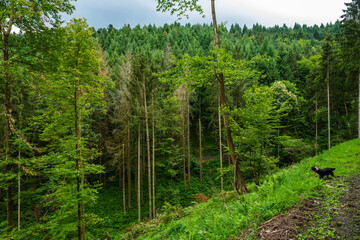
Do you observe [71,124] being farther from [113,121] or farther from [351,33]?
[351,33]

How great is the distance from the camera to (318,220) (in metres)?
3.22

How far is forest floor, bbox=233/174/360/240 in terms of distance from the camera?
2812mm

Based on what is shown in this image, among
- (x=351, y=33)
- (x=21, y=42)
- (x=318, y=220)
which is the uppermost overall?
(x=351, y=33)

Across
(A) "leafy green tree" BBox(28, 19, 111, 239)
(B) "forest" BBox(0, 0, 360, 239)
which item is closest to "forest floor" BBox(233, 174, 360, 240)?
(B) "forest" BBox(0, 0, 360, 239)

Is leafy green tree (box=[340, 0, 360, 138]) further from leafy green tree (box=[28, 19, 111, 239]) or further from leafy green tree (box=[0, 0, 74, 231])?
leafy green tree (box=[0, 0, 74, 231])

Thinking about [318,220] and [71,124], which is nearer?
[318,220]

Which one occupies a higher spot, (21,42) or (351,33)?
(351,33)

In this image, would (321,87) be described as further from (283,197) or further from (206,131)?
(283,197)

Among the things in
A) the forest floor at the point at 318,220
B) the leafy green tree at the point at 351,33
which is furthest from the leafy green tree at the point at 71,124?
the leafy green tree at the point at 351,33

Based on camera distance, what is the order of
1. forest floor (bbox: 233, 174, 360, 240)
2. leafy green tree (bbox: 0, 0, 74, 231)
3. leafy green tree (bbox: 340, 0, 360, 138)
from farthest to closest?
leafy green tree (bbox: 340, 0, 360, 138)
leafy green tree (bbox: 0, 0, 74, 231)
forest floor (bbox: 233, 174, 360, 240)

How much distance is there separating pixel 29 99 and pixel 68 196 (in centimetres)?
1797

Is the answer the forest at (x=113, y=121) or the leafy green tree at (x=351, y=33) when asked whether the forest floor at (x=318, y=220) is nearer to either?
the forest at (x=113, y=121)

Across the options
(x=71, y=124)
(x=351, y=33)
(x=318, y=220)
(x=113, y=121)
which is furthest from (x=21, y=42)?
(x=351, y=33)

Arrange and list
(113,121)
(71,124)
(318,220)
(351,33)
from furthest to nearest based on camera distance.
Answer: (113,121), (351,33), (71,124), (318,220)
